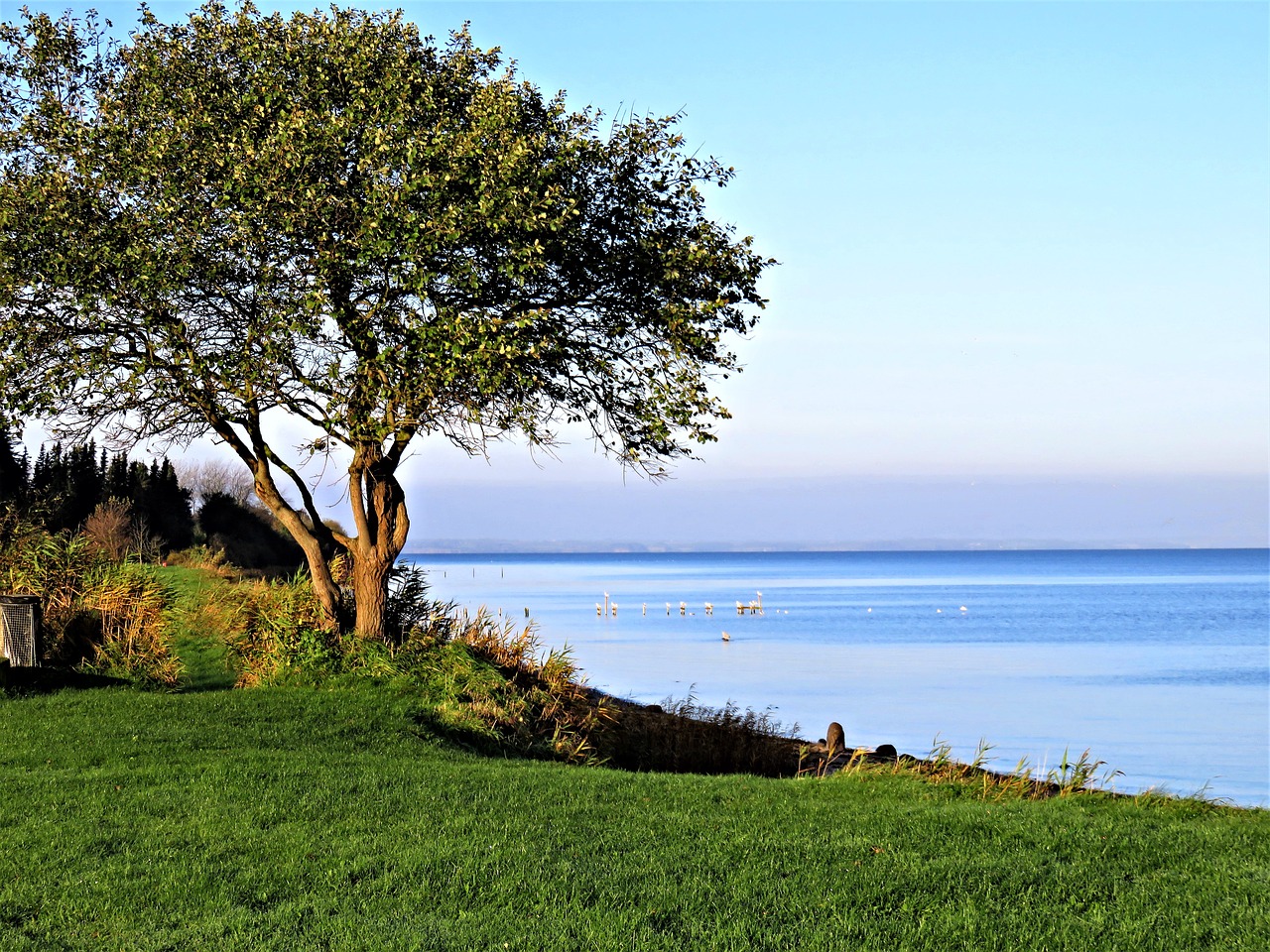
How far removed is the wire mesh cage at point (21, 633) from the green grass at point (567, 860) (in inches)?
168

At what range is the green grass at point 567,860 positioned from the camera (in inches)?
258

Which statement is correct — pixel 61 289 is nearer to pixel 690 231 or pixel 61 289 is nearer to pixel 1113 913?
pixel 690 231

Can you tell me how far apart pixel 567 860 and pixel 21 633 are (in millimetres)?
11872

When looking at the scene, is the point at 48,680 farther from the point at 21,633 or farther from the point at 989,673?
the point at 989,673

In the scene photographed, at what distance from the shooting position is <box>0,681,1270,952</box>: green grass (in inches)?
258

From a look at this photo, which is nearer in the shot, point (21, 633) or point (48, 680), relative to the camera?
point (48, 680)

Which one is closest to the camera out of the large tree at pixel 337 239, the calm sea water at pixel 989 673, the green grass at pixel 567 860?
the green grass at pixel 567 860

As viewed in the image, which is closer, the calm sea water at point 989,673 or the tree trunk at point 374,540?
the tree trunk at point 374,540

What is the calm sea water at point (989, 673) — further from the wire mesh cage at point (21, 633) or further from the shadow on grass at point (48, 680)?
the wire mesh cage at point (21, 633)

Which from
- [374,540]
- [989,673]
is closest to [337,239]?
[374,540]

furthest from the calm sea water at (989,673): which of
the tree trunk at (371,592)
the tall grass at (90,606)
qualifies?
the tall grass at (90,606)

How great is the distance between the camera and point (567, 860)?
7887mm

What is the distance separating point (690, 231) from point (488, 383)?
14.5 ft

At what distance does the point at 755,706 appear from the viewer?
98.3 ft
